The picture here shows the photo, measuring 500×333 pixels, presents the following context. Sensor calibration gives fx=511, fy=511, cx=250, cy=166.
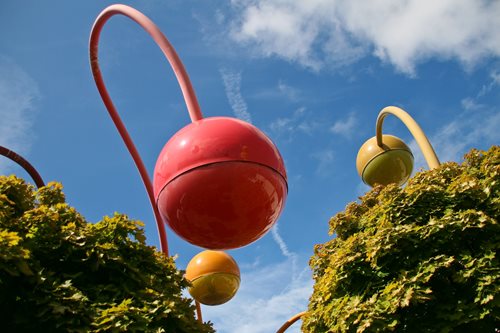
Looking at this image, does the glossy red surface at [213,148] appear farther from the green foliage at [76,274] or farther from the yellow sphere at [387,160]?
the yellow sphere at [387,160]

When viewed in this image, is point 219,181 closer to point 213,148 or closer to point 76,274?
point 213,148

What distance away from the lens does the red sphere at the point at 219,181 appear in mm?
4984

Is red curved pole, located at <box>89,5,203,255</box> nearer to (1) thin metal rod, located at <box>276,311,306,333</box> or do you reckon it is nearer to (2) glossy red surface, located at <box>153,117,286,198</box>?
(2) glossy red surface, located at <box>153,117,286,198</box>

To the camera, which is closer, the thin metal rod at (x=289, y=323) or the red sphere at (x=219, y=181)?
the red sphere at (x=219, y=181)

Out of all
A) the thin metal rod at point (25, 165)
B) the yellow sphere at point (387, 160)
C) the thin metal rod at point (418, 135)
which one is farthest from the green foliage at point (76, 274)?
the yellow sphere at point (387, 160)

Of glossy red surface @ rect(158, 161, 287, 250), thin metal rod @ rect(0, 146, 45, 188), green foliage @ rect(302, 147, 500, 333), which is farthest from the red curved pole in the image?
green foliage @ rect(302, 147, 500, 333)

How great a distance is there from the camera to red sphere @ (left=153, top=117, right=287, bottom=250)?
4984 mm

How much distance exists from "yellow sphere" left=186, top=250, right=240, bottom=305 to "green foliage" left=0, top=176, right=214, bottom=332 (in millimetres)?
5080

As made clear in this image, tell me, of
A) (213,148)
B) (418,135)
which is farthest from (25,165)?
(418,135)

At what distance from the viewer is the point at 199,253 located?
599 inches

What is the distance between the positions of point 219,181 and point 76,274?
379 cm

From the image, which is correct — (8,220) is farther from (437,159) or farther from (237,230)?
(437,159)

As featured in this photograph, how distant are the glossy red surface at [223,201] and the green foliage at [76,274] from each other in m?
2.49

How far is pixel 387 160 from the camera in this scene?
14.2 metres
